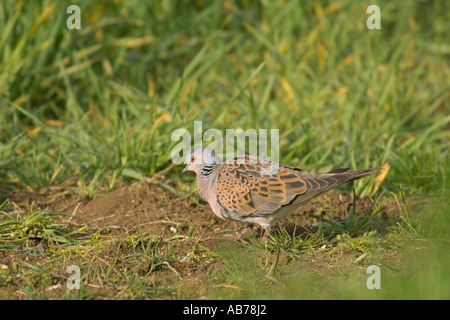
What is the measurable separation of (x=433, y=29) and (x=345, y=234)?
475 cm

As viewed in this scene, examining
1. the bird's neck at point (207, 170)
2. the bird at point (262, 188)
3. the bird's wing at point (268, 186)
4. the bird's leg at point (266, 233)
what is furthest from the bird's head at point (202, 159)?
the bird's leg at point (266, 233)

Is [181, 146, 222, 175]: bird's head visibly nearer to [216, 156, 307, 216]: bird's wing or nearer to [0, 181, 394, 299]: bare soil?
[216, 156, 307, 216]: bird's wing

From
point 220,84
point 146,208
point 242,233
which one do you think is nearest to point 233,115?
point 220,84

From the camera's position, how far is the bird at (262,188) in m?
4.66

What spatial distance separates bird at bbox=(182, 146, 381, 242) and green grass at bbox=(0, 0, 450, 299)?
24 cm

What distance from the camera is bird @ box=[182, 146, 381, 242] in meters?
4.66

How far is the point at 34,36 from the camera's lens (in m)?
7.11

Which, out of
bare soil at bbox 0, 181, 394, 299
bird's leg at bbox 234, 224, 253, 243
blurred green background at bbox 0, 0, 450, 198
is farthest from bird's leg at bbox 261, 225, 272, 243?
blurred green background at bbox 0, 0, 450, 198

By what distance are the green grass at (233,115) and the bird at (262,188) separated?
0.24 meters

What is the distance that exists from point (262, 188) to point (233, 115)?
2.20m

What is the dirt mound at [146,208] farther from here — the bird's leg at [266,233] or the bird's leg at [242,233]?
the bird's leg at [266,233]

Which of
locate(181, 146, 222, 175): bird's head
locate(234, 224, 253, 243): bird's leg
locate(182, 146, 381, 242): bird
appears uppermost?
locate(181, 146, 222, 175): bird's head

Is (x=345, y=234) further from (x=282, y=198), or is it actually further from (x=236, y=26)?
(x=236, y=26)
